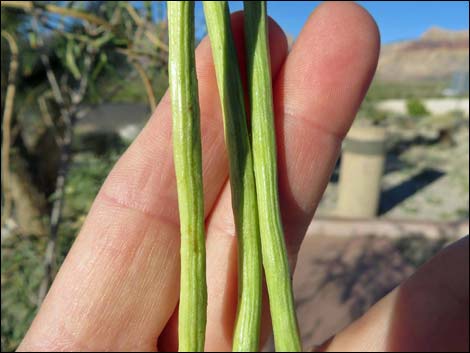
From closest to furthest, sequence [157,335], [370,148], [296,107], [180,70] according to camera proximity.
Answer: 1. [180,70]
2. [296,107]
3. [157,335]
4. [370,148]

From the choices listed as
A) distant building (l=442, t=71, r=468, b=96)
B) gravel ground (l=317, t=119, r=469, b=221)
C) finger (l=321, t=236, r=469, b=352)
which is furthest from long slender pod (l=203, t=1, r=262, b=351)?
distant building (l=442, t=71, r=468, b=96)

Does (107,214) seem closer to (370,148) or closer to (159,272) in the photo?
(159,272)

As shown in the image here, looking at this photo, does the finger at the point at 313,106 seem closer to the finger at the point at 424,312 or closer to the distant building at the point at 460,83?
the finger at the point at 424,312

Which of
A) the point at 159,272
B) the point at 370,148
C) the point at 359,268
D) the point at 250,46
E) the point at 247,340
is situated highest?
the point at 250,46

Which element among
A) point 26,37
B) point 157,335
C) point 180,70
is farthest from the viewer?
point 26,37

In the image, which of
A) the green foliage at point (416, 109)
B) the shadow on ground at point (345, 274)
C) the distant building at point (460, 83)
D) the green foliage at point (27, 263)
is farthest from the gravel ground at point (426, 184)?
the green foliage at point (416, 109)

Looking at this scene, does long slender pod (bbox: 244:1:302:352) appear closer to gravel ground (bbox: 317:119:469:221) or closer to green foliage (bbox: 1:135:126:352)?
green foliage (bbox: 1:135:126:352)

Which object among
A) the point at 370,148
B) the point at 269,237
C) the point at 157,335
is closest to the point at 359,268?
the point at 370,148
